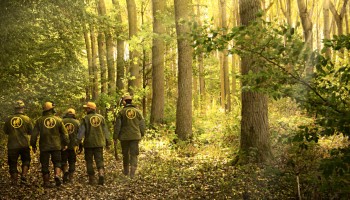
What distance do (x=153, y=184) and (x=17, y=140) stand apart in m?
3.70

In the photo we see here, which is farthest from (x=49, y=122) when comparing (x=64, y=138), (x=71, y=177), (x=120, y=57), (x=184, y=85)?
(x=120, y=57)

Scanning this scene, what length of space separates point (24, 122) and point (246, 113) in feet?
18.2

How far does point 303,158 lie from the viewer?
8305mm

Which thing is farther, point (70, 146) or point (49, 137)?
point (70, 146)

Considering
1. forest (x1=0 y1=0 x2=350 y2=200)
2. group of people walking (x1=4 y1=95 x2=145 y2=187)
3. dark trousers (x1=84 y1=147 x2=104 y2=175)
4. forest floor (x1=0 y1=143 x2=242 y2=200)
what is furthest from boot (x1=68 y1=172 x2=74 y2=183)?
dark trousers (x1=84 y1=147 x2=104 y2=175)

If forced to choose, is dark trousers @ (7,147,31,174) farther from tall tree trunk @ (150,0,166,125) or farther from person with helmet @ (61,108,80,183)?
tall tree trunk @ (150,0,166,125)

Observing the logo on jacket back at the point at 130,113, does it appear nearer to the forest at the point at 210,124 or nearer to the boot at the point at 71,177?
the forest at the point at 210,124

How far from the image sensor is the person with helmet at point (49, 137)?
9.11 meters

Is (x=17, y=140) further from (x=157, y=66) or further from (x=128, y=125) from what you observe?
(x=157, y=66)

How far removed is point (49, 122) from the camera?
30.1 ft

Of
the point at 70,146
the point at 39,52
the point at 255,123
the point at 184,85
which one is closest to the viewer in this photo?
the point at 255,123

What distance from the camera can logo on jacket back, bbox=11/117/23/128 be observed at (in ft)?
30.9

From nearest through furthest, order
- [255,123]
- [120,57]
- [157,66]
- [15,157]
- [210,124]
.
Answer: [255,123], [15,157], [157,66], [210,124], [120,57]

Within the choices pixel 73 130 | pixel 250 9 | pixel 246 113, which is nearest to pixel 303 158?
pixel 246 113
